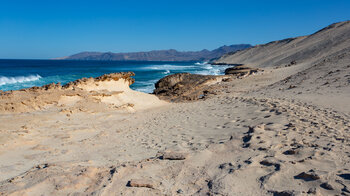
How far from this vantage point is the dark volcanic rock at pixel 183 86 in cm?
1428

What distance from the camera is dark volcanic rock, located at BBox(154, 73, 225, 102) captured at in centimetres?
1428

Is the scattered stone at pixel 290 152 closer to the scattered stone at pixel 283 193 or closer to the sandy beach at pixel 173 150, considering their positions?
the sandy beach at pixel 173 150

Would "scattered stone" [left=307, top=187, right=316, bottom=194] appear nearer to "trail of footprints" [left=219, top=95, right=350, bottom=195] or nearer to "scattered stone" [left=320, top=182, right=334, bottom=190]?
"trail of footprints" [left=219, top=95, right=350, bottom=195]

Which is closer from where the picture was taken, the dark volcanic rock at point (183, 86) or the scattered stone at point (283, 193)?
the scattered stone at point (283, 193)

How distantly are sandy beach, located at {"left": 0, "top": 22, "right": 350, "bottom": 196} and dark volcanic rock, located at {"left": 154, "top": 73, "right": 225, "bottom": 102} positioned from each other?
669 cm

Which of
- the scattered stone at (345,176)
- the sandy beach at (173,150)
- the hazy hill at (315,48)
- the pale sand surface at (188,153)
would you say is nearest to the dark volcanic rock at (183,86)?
the sandy beach at (173,150)

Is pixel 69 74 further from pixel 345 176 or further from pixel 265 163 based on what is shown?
pixel 345 176

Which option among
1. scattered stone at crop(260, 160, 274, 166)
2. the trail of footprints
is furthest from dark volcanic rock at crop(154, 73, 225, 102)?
scattered stone at crop(260, 160, 274, 166)

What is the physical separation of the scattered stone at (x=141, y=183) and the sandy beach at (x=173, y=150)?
0.01 m

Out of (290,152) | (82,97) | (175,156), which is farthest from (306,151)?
(82,97)

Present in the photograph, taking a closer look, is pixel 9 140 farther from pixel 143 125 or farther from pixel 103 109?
pixel 103 109

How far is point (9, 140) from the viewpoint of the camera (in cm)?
452

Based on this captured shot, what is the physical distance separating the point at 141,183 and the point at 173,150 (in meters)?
1.34

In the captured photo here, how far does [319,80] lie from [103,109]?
8645 mm
